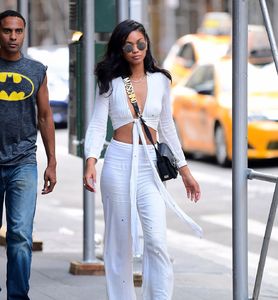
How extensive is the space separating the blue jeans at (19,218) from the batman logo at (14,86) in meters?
0.40

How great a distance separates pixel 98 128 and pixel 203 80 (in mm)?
13217

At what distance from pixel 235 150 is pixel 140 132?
545 mm

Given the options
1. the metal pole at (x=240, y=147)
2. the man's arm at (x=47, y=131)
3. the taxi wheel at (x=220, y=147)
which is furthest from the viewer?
the taxi wheel at (x=220, y=147)

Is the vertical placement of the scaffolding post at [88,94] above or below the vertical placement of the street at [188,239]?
above

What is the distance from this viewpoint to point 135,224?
6.06 metres

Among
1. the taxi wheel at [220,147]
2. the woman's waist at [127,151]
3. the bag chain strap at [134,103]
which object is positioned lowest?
the taxi wheel at [220,147]

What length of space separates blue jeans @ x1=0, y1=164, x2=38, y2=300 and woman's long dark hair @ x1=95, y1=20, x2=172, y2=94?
67 centimetres

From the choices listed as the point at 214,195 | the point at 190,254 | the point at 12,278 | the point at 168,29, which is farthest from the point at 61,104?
the point at 168,29

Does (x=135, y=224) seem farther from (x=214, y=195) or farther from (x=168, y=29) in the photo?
(x=168, y=29)

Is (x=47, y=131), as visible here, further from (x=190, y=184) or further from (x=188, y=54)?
(x=188, y=54)

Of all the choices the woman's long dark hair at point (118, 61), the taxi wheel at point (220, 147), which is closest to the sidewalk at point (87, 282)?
the woman's long dark hair at point (118, 61)

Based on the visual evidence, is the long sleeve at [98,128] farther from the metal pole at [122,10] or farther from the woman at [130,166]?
the metal pole at [122,10]

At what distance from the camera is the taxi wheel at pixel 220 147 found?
1783 centimetres

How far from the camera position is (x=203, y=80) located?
19266 millimetres
